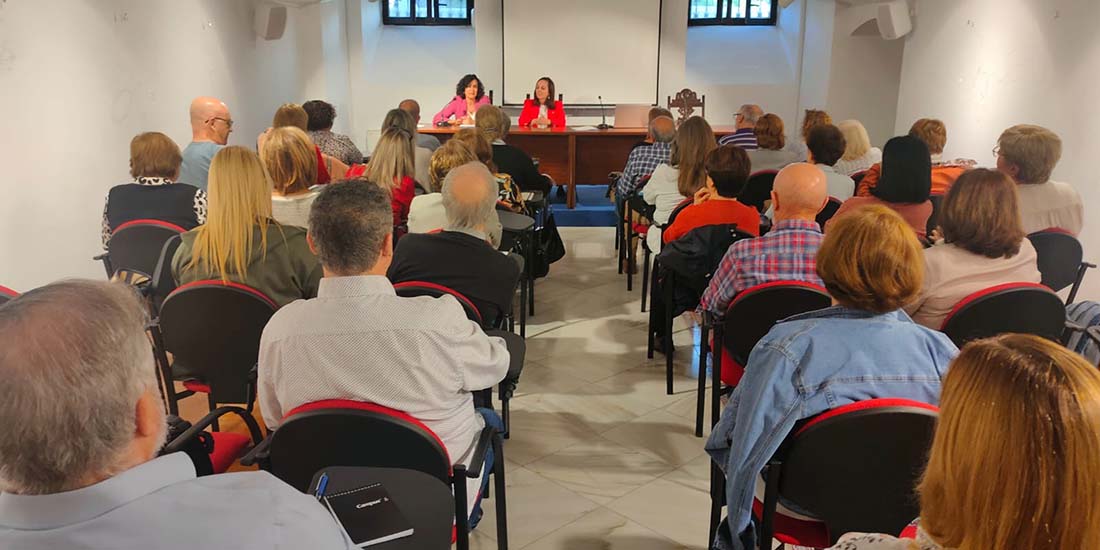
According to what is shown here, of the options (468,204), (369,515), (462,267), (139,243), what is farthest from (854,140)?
(369,515)

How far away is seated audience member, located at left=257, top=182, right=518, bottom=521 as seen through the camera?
178cm

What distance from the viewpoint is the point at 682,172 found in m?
4.56

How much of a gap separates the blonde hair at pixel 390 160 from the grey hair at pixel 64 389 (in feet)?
11.3

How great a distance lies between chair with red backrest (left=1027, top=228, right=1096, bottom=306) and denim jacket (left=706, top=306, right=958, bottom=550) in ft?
6.64

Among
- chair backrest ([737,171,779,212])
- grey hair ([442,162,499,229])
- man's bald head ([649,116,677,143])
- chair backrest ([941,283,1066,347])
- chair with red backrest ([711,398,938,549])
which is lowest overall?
chair with red backrest ([711,398,938,549])

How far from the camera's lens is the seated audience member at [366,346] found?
1.78m

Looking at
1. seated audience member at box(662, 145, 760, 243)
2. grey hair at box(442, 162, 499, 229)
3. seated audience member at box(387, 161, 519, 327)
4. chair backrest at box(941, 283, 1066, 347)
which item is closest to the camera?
chair backrest at box(941, 283, 1066, 347)

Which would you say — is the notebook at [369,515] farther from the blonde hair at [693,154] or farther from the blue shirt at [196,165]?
the blue shirt at [196,165]

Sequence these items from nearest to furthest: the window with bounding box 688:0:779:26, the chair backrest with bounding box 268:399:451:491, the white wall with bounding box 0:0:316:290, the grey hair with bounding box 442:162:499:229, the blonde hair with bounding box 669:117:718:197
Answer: the chair backrest with bounding box 268:399:451:491, the grey hair with bounding box 442:162:499:229, the white wall with bounding box 0:0:316:290, the blonde hair with bounding box 669:117:718:197, the window with bounding box 688:0:779:26

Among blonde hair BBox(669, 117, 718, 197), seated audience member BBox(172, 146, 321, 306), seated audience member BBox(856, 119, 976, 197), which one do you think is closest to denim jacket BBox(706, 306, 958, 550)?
seated audience member BBox(172, 146, 321, 306)

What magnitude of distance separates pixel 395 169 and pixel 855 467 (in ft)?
10.7

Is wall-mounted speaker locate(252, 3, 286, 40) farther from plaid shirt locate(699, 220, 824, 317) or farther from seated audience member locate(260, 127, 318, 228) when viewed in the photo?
plaid shirt locate(699, 220, 824, 317)

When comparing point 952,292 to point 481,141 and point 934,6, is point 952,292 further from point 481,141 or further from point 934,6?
point 934,6

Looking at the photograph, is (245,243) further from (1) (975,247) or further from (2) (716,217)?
(1) (975,247)
